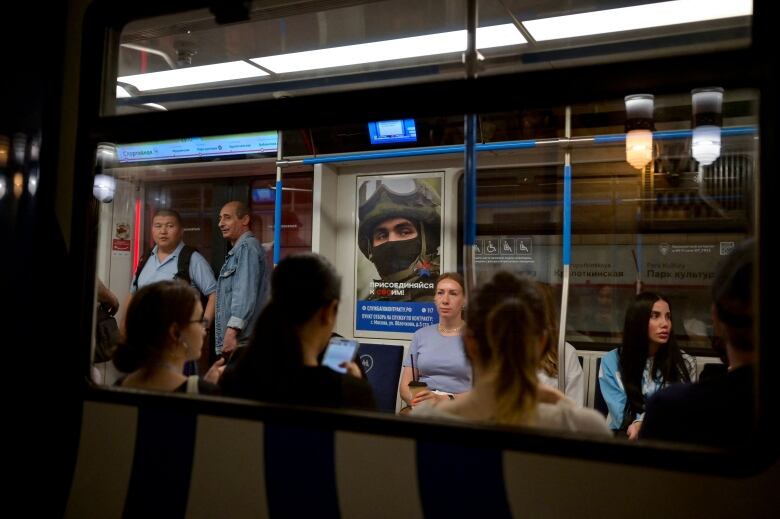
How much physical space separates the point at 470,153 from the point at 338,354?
69 centimetres

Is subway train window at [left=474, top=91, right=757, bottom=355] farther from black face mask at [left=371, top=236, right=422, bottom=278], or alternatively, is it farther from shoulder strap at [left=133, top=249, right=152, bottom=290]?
shoulder strap at [left=133, top=249, right=152, bottom=290]

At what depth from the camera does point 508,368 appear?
168 centimetres

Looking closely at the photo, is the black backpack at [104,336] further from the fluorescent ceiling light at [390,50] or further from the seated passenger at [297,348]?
the fluorescent ceiling light at [390,50]

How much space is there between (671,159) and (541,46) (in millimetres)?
903

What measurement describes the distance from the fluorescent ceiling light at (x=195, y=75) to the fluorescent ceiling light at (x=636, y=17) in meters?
1.80

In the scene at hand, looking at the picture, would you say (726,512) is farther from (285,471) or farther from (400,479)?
(285,471)

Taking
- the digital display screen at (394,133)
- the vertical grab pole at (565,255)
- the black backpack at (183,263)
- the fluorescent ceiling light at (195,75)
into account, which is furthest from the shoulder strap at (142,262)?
the vertical grab pole at (565,255)

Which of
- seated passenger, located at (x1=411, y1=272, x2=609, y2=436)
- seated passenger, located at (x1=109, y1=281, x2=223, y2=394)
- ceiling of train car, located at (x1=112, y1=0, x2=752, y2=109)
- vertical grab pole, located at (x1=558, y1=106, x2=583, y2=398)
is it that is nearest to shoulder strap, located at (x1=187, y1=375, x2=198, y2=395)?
seated passenger, located at (x1=109, y1=281, x2=223, y2=394)

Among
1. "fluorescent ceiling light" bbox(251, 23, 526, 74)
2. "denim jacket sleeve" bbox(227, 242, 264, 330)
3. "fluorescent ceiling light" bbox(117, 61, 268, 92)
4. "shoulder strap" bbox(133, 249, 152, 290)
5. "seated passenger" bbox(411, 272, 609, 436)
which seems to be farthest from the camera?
"fluorescent ceiling light" bbox(117, 61, 268, 92)

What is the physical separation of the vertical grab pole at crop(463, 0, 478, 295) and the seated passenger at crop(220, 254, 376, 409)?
1.38ft

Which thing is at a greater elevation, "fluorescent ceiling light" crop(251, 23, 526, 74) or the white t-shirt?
"fluorescent ceiling light" crop(251, 23, 526, 74)

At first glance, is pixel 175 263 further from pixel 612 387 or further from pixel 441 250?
pixel 612 387

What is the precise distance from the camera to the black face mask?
3.94 metres

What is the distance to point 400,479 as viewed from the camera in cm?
174
